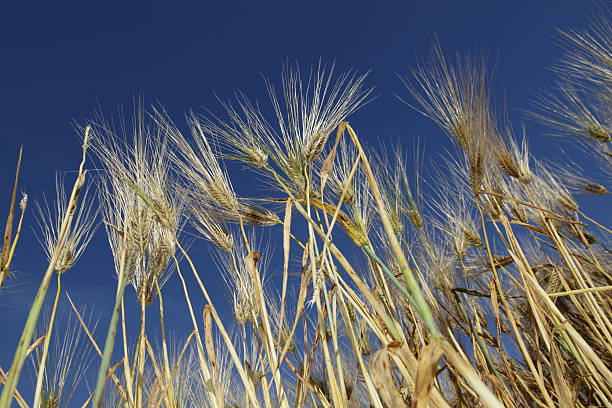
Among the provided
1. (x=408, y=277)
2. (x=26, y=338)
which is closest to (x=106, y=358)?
(x=26, y=338)

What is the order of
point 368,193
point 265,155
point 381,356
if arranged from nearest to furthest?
1. point 381,356
2. point 265,155
3. point 368,193

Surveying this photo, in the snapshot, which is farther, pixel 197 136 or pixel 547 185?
pixel 547 185

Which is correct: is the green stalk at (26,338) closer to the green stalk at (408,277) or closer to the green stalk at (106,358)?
the green stalk at (106,358)

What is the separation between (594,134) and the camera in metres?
2.41

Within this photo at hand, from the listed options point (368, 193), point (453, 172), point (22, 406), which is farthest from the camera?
point (453, 172)

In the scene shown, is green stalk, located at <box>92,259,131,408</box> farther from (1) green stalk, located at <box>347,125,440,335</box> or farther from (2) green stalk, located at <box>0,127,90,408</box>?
(1) green stalk, located at <box>347,125,440,335</box>

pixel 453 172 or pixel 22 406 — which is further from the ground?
pixel 453 172

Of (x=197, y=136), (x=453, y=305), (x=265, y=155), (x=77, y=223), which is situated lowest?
(x=453, y=305)

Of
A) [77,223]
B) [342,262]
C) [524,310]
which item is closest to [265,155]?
[77,223]

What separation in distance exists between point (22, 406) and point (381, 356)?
2.97 feet

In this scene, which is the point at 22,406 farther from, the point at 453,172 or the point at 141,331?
the point at 453,172

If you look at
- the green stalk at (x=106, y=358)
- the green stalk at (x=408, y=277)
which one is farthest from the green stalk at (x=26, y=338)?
the green stalk at (x=408, y=277)

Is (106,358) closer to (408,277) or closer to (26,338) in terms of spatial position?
(26,338)

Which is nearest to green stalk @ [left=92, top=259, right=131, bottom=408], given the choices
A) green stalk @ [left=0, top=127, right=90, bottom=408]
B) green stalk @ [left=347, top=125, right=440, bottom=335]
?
green stalk @ [left=0, top=127, right=90, bottom=408]
